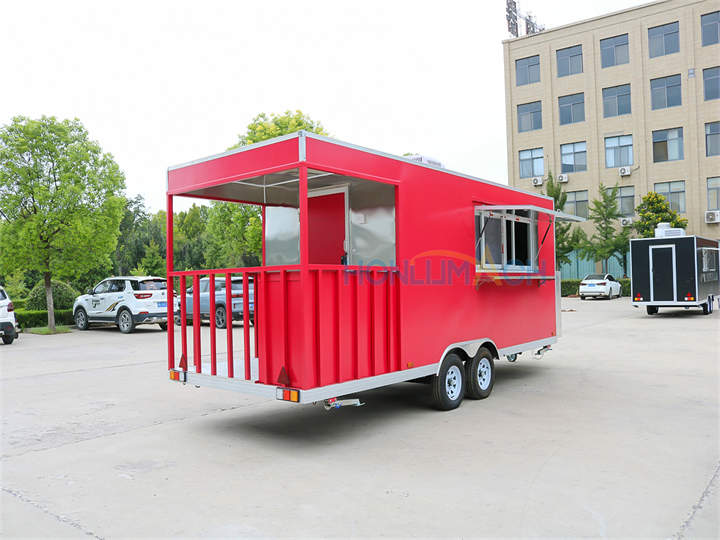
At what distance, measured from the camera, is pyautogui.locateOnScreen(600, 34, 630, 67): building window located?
3350 cm

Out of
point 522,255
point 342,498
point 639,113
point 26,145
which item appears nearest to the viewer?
point 342,498

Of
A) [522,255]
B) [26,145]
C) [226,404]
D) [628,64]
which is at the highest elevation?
[628,64]

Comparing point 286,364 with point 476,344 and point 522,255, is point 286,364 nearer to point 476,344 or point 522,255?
point 476,344

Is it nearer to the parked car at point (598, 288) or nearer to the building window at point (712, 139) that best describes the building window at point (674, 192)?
the building window at point (712, 139)

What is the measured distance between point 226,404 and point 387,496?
3.73m

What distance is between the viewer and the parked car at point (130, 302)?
643 inches

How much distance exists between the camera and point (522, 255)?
8141mm

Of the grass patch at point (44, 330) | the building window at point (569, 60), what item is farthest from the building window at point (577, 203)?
the grass patch at point (44, 330)

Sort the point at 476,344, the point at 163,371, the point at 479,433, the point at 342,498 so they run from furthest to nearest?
the point at 163,371
the point at 476,344
the point at 479,433
the point at 342,498

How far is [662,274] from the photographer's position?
58.6 feet

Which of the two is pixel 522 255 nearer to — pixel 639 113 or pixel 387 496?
pixel 387 496

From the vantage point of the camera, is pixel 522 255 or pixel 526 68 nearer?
pixel 522 255

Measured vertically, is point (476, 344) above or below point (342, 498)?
above

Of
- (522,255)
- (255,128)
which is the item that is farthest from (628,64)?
(522,255)
